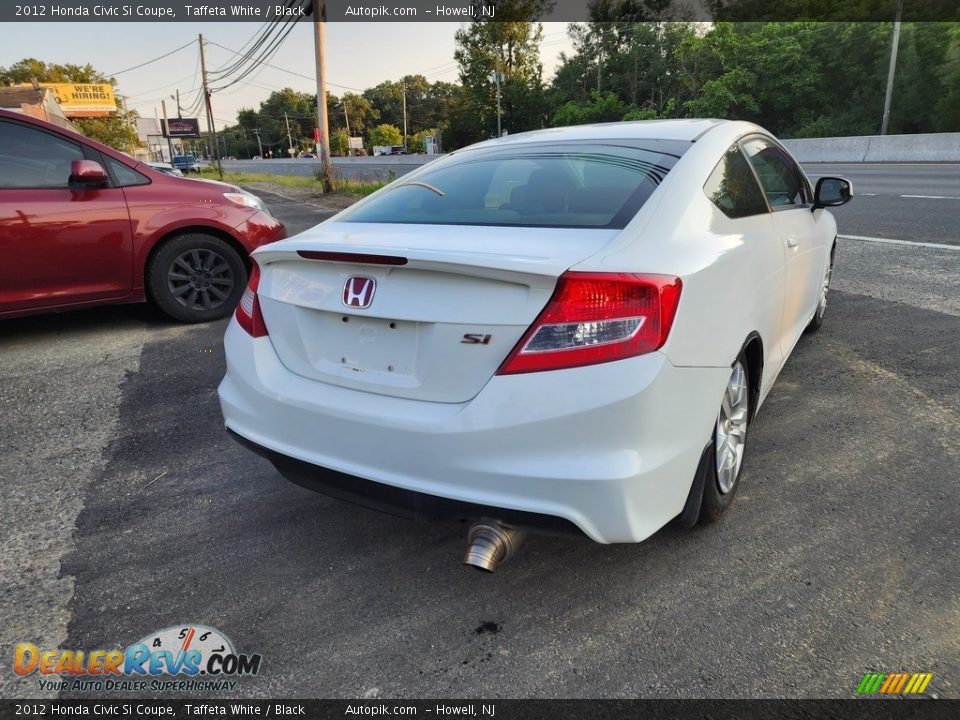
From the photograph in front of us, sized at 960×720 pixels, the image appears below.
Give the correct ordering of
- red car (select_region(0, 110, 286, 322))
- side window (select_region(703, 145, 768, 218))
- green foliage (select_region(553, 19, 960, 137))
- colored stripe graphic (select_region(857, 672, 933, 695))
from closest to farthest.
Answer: colored stripe graphic (select_region(857, 672, 933, 695))
side window (select_region(703, 145, 768, 218))
red car (select_region(0, 110, 286, 322))
green foliage (select_region(553, 19, 960, 137))

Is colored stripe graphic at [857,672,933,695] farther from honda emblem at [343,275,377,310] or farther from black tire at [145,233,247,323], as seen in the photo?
black tire at [145,233,247,323]

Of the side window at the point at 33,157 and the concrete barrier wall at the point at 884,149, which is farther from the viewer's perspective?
the concrete barrier wall at the point at 884,149

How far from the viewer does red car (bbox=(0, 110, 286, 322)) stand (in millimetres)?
4871

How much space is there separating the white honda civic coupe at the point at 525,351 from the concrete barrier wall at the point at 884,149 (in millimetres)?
26139

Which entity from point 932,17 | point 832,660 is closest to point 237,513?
point 832,660

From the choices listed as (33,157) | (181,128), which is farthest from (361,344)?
(181,128)

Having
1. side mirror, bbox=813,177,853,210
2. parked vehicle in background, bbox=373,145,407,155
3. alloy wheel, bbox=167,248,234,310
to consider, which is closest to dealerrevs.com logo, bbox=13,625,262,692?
side mirror, bbox=813,177,853,210

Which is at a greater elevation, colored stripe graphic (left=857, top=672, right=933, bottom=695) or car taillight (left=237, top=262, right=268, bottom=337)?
car taillight (left=237, top=262, right=268, bottom=337)

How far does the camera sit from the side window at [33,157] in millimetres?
4875

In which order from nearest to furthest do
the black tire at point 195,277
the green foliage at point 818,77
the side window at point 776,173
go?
1. the side window at point 776,173
2. the black tire at point 195,277
3. the green foliage at point 818,77

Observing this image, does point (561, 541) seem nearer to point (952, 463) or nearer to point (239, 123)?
point (952, 463)

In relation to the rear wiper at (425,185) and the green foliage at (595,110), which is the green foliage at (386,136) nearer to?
the green foliage at (595,110)

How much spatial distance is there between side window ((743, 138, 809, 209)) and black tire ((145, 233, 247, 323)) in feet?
13.7

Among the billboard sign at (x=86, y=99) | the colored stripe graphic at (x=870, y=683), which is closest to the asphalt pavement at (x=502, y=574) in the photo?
the colored stripe graphic at (x=870, y=683)
